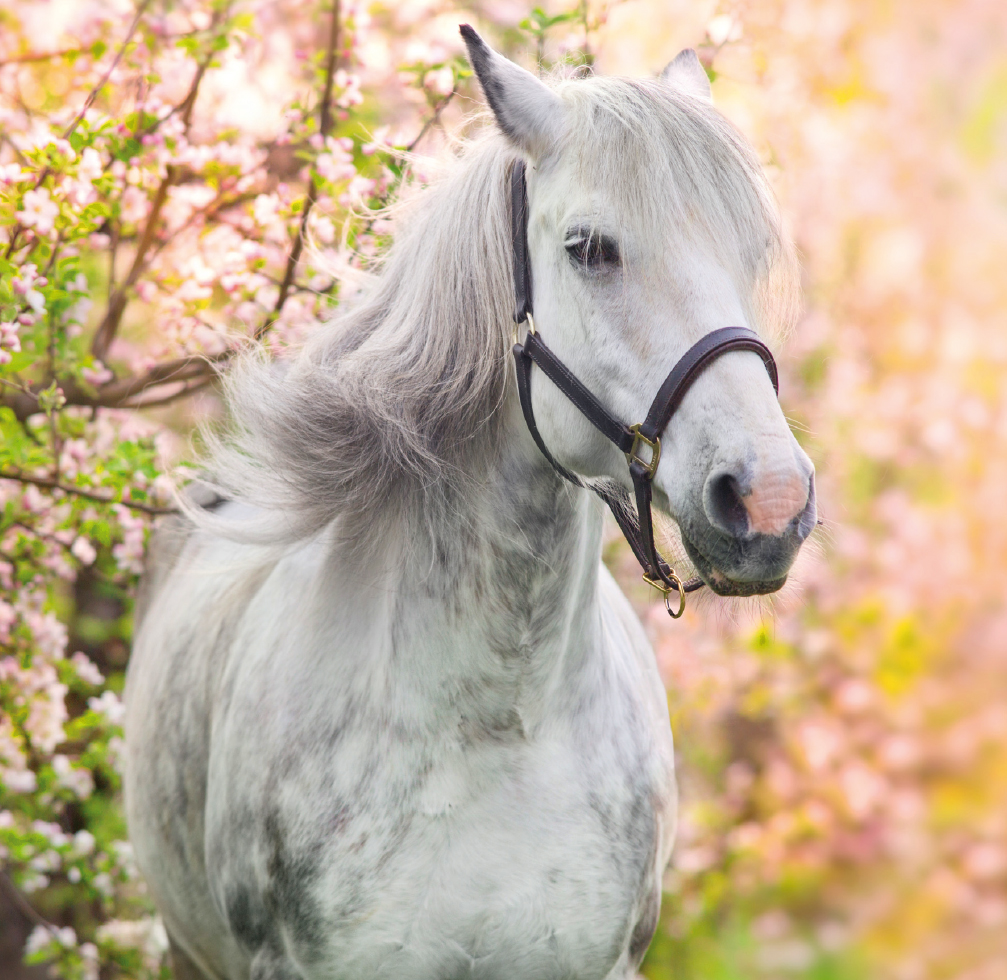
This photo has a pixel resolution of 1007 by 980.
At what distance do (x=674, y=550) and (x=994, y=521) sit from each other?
4650 millimetres

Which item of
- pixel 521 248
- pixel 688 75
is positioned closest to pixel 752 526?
pixel 521 248

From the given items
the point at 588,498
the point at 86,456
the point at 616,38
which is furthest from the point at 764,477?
the point at 616,38

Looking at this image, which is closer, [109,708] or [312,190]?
[312,190]

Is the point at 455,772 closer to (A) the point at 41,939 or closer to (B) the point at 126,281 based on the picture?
(A) the point at 41,939

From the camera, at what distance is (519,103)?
5.57 ft

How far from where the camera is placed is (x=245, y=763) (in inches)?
83.4

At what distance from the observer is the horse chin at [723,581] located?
150cm

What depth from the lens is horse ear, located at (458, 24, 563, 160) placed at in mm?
1677

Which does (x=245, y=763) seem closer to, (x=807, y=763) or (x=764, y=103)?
(x=807, y=763)

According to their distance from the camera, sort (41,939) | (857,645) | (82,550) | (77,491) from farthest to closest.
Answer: (857,645)
(41,939)
(82,550)
(77,491)

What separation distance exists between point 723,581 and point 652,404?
28 centimetres

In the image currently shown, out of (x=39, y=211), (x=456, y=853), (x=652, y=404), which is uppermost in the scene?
(x=39, y=211)

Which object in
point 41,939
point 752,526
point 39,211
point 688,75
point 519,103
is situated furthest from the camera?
point 41,939

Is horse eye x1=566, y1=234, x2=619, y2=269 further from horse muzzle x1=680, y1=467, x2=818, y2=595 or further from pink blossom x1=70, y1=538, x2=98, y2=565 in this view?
pink blossom x1=70, y1=538, x2=98, y2=565
